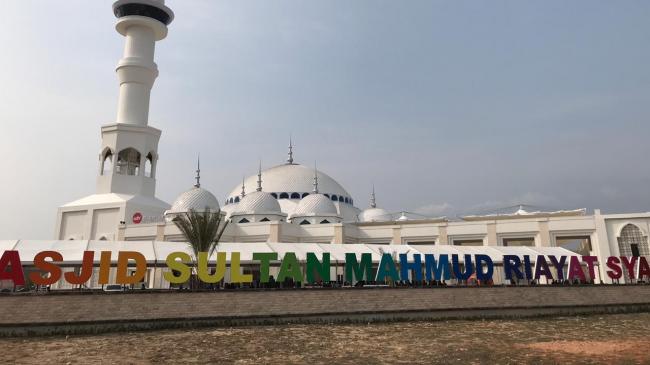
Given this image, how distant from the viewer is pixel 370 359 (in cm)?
1377

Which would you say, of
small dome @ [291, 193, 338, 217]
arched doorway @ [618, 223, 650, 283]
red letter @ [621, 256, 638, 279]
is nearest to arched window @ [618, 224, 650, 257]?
arched doorway @ [618, 223, 650, 283]

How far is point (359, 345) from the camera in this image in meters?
16.1

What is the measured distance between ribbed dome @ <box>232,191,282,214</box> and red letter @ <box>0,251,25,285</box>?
3121 centimetres

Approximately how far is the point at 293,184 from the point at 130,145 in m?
24.7

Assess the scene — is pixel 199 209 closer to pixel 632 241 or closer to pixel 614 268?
pixel 614 268

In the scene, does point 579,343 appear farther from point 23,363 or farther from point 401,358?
point 23,363

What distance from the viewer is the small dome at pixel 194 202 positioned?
4656 centimetres

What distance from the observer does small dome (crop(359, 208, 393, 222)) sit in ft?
216

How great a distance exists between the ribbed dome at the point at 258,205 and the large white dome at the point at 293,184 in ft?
41.7

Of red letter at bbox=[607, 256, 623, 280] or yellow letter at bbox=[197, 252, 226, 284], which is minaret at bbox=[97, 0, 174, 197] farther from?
red letter at bbox=[607, 256, 623, 280]

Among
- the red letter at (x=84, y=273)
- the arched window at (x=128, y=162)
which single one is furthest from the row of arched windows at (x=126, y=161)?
the red letter at (x=84, y=273)

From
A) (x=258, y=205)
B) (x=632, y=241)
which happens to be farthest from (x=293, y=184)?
(x=632, y=241)

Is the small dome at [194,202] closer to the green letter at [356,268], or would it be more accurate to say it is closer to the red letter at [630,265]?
the green letter at [356,268]

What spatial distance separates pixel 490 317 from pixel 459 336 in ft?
21.7
